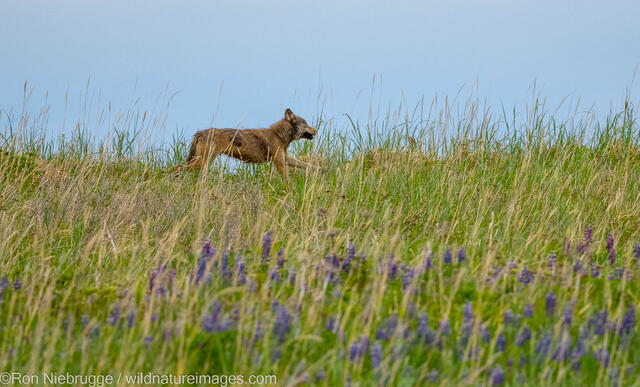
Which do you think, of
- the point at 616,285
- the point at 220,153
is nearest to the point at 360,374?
the point at 616,285

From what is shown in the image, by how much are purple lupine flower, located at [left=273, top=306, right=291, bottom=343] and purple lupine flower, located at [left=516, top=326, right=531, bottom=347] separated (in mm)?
1238

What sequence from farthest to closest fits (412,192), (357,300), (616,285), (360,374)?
(412,192), (616,285), (357,300), (360,374)

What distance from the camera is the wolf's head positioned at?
1211 cm

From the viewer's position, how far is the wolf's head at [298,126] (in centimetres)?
1211

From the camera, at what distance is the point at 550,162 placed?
10477 millimetres

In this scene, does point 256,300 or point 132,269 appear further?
point 132,269

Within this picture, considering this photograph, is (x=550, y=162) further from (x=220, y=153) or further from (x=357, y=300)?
(x=357, y=300)

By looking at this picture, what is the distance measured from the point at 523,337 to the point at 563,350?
30 centimetres

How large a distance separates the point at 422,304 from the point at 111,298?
192 cm

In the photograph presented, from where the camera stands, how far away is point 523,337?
3.74 metres

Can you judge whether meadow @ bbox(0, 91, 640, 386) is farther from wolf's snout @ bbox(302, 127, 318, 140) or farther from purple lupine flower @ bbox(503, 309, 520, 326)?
wolf's snout @ bbox(302, 127, 318, 140)

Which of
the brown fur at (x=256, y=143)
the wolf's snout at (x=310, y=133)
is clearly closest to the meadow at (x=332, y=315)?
the brown fur at (x=256, y=143)

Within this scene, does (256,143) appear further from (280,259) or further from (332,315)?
(332,315)

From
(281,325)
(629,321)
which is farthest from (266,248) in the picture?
(629,321)
